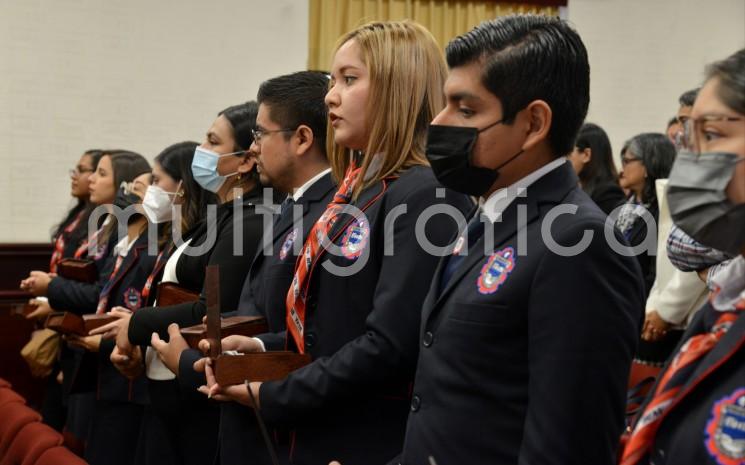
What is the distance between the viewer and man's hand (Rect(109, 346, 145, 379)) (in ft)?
11.8

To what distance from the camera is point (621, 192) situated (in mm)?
5211

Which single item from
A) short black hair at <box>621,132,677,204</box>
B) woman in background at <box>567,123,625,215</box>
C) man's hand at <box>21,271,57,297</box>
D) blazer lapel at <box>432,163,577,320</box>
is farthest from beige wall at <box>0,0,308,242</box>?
blazer lapel at <box>432,163,577,320</box>

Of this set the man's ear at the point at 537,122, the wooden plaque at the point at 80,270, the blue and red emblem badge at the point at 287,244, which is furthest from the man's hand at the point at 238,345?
the wooden plaque at the point at 80,270

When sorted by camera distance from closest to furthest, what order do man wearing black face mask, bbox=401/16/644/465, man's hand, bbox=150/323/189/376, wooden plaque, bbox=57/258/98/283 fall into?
1. man wearing black face mask, bbox=401/16/644/465
2. man's hand, bbox=150/323/189/376
3. wooden plaque, bbox=57/258/98/283

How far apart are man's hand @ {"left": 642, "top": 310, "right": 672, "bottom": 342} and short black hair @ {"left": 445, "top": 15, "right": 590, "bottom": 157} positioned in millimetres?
2543

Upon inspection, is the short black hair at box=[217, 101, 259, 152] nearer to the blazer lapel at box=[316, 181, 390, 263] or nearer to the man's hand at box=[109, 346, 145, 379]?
the man's hand at box=[109, 346, 145, 379]

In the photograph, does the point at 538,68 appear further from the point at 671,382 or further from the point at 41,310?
the point at 41,310

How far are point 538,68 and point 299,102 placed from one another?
1177 mm

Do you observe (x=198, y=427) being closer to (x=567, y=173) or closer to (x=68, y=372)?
(x=567, y=173)

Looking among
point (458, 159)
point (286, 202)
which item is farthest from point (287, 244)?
point (458, 159)

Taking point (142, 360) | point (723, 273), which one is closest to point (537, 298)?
point (723, 273)

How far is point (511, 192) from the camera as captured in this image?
184 cm

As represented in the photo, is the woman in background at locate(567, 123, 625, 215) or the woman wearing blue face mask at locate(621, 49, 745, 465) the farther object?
the woman in background at locate(567, 123, 625, 215)

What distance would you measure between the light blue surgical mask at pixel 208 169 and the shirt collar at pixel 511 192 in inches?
72.2
